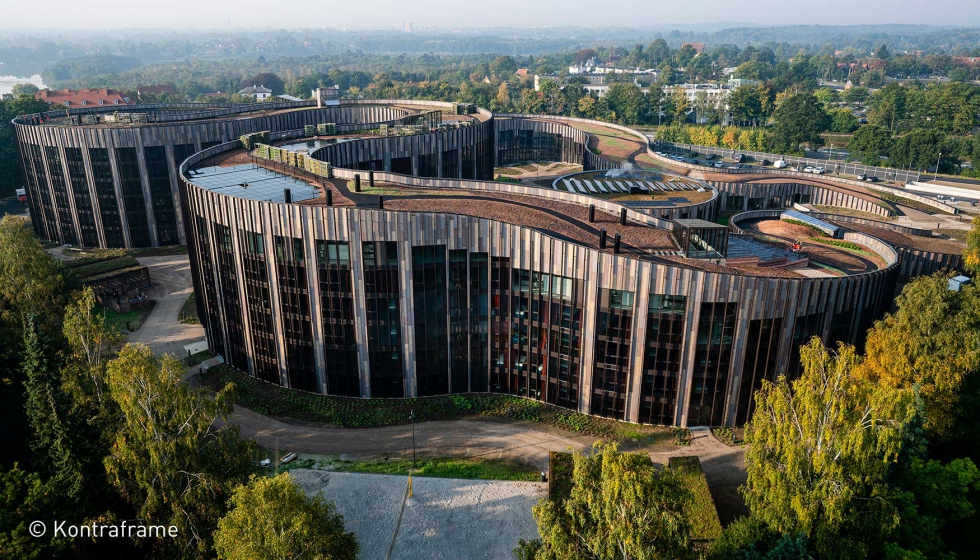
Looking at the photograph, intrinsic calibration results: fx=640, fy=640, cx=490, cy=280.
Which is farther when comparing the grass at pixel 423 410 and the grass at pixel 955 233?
the grass at pixel 955 233

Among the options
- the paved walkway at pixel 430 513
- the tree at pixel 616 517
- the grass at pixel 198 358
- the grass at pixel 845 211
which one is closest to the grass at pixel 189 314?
the grass at pixel 198 358

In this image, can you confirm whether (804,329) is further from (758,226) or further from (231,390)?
(231,390)

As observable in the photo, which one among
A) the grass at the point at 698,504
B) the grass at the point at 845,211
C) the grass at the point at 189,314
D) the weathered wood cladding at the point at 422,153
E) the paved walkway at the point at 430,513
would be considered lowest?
the paved walkway at the point at 430,513

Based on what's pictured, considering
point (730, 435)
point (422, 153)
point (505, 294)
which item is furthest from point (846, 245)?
point (422, 153)

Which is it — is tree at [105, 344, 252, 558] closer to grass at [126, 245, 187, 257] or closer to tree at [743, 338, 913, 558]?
tree at [743, 338, 913, 558]

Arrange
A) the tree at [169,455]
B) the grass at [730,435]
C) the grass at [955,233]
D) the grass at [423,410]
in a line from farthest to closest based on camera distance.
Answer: the grass at [955,233], the grass at [423,410], the grass at [730,435], the tree at [169,455]

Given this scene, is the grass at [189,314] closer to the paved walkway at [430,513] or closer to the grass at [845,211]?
the paved walkway at [430,513]

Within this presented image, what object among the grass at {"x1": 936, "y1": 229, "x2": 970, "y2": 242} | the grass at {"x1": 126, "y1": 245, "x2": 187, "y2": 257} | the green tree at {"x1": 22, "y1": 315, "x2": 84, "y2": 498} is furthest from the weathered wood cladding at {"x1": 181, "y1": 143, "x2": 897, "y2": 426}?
the grass at {"x1": 126, "y1": 245, "x2": 187, "y2": 257}
